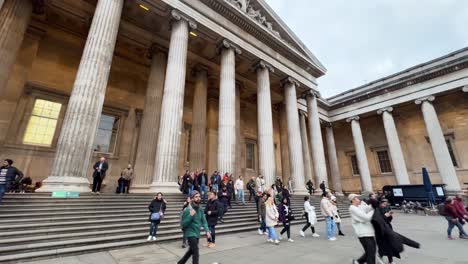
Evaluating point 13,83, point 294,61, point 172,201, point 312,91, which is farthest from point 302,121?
point 13,83

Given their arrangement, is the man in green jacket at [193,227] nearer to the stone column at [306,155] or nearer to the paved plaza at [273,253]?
the paved plaza at [273,253]

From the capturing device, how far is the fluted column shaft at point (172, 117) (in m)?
9.73

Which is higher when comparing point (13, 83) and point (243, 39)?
point (243, 39)

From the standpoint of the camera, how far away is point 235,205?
34.5 feet

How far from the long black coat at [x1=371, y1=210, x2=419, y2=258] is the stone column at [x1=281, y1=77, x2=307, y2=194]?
11658 millimetres

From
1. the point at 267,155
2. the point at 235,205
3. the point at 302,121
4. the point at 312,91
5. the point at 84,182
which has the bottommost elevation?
the point at 235,205

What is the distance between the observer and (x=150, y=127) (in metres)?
12.9

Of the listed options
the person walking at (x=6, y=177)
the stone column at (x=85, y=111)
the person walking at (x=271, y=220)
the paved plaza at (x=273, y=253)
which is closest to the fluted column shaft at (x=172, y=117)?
the stone column at (x=85, y=111)

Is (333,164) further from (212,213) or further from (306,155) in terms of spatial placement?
(212,213)

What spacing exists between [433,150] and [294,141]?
13012mm

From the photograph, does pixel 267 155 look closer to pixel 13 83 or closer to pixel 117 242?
pixel 117 242

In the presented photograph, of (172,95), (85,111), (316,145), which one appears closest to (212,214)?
(85,111)

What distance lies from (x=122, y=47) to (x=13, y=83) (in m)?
6.59

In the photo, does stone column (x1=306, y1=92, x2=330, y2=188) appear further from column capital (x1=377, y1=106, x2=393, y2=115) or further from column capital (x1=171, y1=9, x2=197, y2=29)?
column capital (x1=171, y1=9, x2=197, y2=29)
